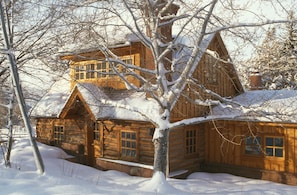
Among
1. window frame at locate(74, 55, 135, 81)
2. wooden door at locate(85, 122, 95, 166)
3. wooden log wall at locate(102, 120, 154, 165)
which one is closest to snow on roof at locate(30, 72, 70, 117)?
window frame at locate(74, 55, 135, 81)

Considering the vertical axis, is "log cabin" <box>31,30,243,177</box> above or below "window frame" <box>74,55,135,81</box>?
below

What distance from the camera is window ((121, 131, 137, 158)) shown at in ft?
43.6

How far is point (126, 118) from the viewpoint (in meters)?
12.4

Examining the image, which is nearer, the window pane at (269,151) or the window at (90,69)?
the window pane at (269,151)

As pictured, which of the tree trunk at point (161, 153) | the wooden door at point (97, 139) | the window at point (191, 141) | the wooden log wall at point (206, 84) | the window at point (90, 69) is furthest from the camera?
the window at point (90, 69)

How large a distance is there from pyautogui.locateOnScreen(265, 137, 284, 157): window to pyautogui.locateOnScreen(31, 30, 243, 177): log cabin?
2.87 metres

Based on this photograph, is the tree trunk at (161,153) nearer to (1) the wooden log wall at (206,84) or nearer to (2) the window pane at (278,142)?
(1) the wooden log wall at (206,84)

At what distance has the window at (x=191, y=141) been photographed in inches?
540

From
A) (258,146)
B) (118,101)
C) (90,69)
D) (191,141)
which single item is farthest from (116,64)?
(258,146)

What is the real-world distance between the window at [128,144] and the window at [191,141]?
94.3 inches

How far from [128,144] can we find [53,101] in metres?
6.24

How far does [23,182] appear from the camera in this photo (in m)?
6.39

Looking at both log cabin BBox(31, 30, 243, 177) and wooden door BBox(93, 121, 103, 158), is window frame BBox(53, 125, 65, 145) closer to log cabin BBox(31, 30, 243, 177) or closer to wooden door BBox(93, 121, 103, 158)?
log cabin BBox(31, 30, 243, 177)

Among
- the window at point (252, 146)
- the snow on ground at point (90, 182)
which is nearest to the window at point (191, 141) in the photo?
the snow on ground at point (90, 182)
